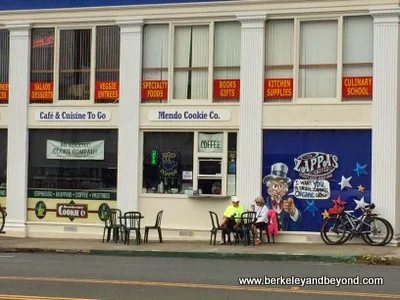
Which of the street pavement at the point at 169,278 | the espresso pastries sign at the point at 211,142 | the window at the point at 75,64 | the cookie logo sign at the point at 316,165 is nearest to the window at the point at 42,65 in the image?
the window at the point at 75,64

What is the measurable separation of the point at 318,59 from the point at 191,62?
350 cm

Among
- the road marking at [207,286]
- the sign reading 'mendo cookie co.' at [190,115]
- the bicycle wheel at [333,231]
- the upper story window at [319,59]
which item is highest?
the upper story window at [319,59]

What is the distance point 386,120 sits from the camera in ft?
60.7

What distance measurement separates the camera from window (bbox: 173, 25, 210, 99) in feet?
66.6

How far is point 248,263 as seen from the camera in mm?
15766

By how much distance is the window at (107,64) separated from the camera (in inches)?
826

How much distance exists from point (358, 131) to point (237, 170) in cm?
333

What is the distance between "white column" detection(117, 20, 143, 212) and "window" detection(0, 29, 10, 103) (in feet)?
12.2

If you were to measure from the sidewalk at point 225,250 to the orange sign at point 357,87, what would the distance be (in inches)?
150

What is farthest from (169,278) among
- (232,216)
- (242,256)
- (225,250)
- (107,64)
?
(107,64)

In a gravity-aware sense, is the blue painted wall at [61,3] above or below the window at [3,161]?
above

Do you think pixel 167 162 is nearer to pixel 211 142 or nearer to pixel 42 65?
pixel 211 142

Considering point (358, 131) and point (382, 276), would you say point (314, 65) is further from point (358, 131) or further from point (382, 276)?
point (382, 276)

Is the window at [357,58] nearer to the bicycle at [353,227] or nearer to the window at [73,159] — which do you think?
the bicycle at [353,227]
